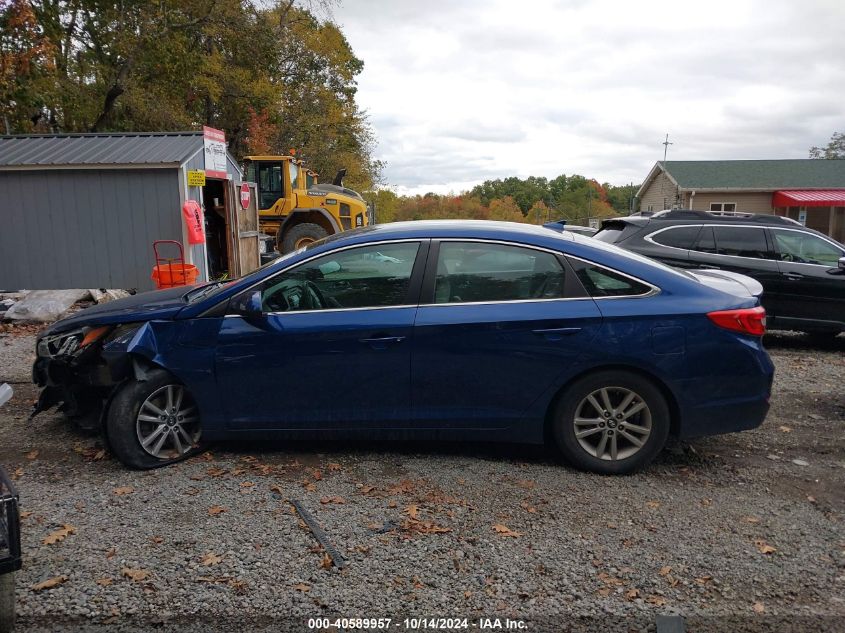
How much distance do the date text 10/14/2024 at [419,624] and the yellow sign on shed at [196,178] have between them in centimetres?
1069

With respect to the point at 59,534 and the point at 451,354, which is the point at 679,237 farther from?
the point at 59,534

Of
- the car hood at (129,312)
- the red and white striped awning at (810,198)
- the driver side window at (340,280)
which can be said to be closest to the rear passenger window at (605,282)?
the driver side window at (340,280)

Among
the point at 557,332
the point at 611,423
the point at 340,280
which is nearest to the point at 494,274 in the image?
the point at 557,332

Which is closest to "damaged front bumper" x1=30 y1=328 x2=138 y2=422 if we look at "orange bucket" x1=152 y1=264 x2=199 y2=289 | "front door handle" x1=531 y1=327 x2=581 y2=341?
"front door handle" x1=531 y1=327 x2=581 y2=341

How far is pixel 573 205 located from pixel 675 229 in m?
61.3

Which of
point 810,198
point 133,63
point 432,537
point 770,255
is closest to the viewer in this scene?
point 432,537

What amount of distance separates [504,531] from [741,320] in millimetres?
2044

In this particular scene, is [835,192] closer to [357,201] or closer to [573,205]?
[357,201]

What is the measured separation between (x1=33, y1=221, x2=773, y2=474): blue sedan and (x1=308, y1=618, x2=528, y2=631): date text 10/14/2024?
157 cm

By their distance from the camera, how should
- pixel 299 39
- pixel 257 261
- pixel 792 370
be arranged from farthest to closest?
pixel 299 39
pixel 257 261
pixel 792 370

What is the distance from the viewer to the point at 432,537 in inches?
143

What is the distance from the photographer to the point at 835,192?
33094mm

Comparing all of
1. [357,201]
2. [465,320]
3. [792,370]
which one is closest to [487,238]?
[465,320]

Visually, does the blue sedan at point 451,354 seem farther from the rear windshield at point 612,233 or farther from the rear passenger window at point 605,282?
the rear windshield at point 612,233
